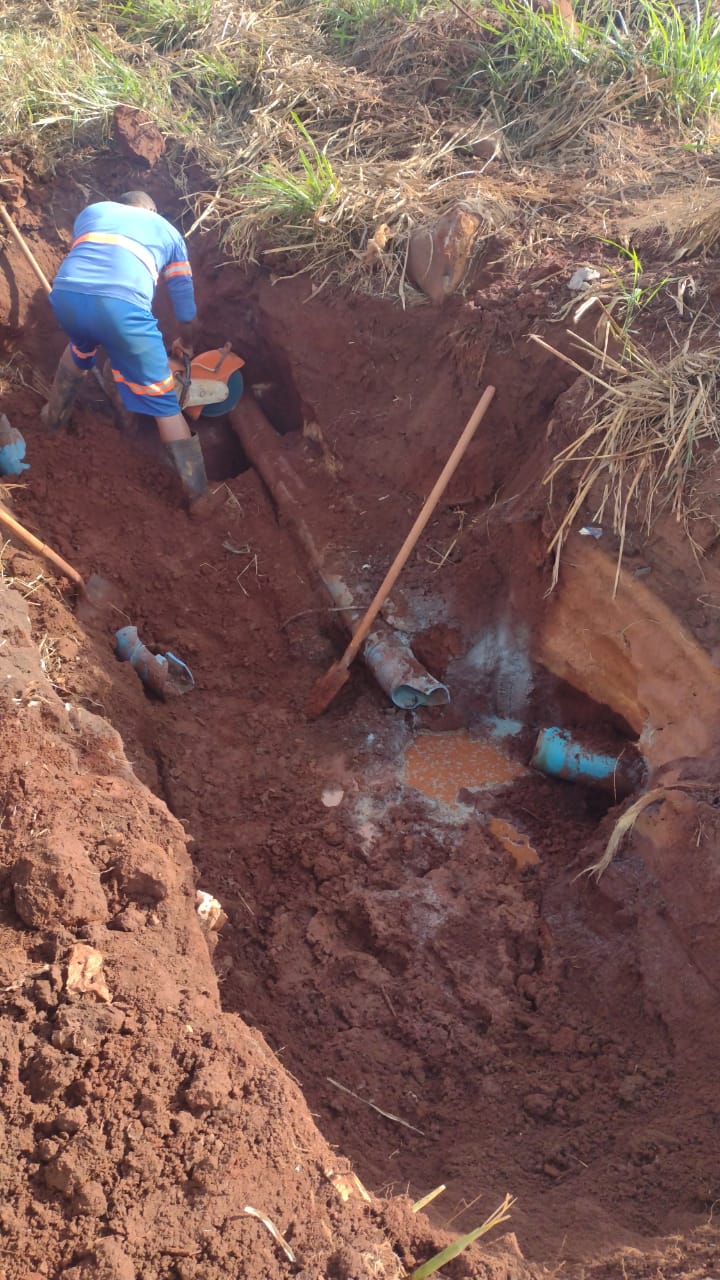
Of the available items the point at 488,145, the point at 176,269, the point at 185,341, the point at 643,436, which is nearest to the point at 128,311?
the point at 176,269

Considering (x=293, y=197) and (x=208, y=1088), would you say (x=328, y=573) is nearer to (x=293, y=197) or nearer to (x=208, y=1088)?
(x=293, y=197)

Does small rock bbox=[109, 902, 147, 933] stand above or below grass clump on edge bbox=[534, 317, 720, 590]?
below

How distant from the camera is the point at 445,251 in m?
3.95

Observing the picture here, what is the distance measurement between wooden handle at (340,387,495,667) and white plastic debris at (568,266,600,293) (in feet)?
1.80

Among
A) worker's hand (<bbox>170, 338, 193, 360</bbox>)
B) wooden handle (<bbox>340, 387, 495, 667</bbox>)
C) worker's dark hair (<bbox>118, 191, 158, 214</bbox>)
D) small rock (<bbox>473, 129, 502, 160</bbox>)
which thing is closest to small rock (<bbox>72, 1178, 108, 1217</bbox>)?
wooden handle (<bbox>340, 387, 495, 667</bbox>)

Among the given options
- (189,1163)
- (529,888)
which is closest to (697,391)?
(529,888)

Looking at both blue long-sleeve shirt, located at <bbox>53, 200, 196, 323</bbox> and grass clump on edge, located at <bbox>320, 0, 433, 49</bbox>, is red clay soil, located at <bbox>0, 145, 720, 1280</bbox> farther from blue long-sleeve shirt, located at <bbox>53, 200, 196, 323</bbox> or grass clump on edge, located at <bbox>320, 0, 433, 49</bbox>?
grass clump on edge, located at <bbox>320, 0, 433, 49</bbox>

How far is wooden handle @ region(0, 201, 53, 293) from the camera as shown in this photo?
14.9 feet

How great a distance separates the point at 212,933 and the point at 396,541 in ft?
6.88

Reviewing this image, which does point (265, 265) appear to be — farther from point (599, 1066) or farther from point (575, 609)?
→ point (599, 1066)

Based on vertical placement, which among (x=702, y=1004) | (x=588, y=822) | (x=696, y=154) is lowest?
(x=588, y=822)

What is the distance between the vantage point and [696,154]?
4.39 meters

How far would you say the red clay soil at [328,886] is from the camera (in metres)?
1.83

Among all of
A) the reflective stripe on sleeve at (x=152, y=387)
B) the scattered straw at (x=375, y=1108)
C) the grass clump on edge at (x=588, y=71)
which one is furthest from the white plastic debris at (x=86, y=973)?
the grass clump on edge at (x=588, y=71)
